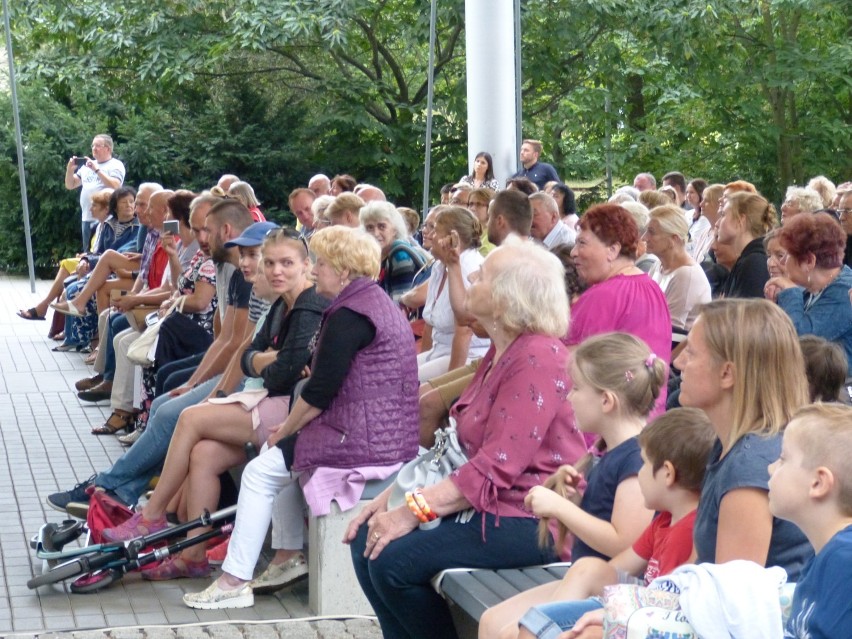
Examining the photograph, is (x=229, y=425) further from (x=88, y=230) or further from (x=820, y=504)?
(x=88, y=230)

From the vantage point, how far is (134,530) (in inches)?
223

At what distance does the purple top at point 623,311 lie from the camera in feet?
16.7

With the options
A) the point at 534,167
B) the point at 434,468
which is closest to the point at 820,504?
the point at 434,468

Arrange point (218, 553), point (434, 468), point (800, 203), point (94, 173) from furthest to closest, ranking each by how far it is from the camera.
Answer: point (94, 173), point (800, 203), point (218, 553), point (434, 468)

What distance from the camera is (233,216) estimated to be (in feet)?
23.4

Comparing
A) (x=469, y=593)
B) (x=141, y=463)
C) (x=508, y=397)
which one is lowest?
(x=141, y=463)

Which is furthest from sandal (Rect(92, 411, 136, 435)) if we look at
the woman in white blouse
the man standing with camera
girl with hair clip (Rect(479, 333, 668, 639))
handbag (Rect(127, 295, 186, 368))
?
the man standing with camera

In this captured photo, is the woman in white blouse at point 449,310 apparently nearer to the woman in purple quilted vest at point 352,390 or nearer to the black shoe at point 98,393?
the woman in purple quilted vest at point 352,390

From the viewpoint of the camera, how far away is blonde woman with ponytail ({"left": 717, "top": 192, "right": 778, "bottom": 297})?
640cm

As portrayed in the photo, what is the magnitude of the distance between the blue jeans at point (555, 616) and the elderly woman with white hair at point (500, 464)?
763 mm

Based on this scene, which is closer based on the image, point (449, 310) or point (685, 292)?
point (449, 310)

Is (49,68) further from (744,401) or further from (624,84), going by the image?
(744,401)

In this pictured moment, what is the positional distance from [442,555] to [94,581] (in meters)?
1.97

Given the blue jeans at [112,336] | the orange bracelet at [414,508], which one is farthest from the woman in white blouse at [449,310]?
the blue jeans at [112,336]
